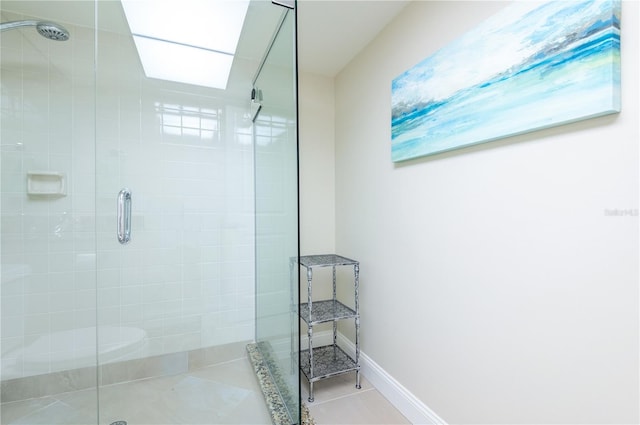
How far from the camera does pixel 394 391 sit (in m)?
1.68

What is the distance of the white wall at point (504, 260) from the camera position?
32.3 inches

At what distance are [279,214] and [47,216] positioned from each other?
1.36m

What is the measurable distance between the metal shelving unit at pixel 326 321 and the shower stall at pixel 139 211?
0.19 meters

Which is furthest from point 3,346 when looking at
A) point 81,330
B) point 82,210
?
point 82,210

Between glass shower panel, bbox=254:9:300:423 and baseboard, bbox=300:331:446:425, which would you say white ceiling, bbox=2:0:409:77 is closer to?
glass shower panel, bbox=254:9:300:423

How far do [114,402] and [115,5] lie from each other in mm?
2322

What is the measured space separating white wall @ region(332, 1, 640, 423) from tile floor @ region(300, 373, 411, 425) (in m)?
0.19

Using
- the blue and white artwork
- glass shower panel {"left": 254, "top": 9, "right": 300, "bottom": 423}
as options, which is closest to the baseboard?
glass shower panel {"left": 254, "top": 9, "right": 300, "bottom": 423}

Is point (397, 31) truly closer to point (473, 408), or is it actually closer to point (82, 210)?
point (473, 408)

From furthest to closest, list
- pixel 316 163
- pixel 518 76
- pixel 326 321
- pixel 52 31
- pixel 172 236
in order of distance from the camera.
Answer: pixel 316 163
pixel 172 236
pixel 326 321
pixel 52 31
pixel 518 76

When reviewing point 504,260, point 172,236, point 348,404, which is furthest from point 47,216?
point 504,260

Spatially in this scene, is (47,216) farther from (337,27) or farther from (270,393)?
(337,27)

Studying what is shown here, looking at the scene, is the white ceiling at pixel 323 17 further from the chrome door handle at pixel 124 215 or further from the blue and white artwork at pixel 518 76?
the chrome door handle at pixel 124 215

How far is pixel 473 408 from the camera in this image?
48.8 inches
